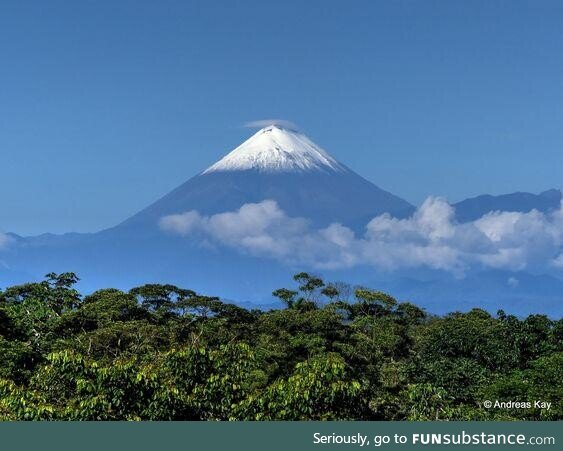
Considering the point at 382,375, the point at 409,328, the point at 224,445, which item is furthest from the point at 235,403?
the point at 409,328

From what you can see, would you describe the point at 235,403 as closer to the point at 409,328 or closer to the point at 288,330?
the point at 288,330

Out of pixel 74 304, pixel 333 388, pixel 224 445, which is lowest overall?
pixel 224 445

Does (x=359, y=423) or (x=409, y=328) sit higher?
(x=409, y=328)

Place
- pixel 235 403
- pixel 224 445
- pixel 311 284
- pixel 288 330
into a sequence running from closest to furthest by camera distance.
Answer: pixel 224 445 < pixel 235 403 < pixel 288 330 < pixel 311 284

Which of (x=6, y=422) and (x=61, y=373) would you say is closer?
(x=6, y=422)

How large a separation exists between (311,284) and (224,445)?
153 feet

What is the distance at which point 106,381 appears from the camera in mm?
16109

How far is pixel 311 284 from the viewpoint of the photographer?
60.1 metres

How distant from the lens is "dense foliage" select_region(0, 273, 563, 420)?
1622 centimetres

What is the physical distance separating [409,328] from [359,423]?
4168 centimetres

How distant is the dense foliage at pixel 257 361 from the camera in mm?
16219

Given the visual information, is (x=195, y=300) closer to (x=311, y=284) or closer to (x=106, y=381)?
(x=311, y=284)

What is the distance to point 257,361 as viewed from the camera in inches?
805

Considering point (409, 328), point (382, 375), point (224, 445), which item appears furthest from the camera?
point (409, 328)
